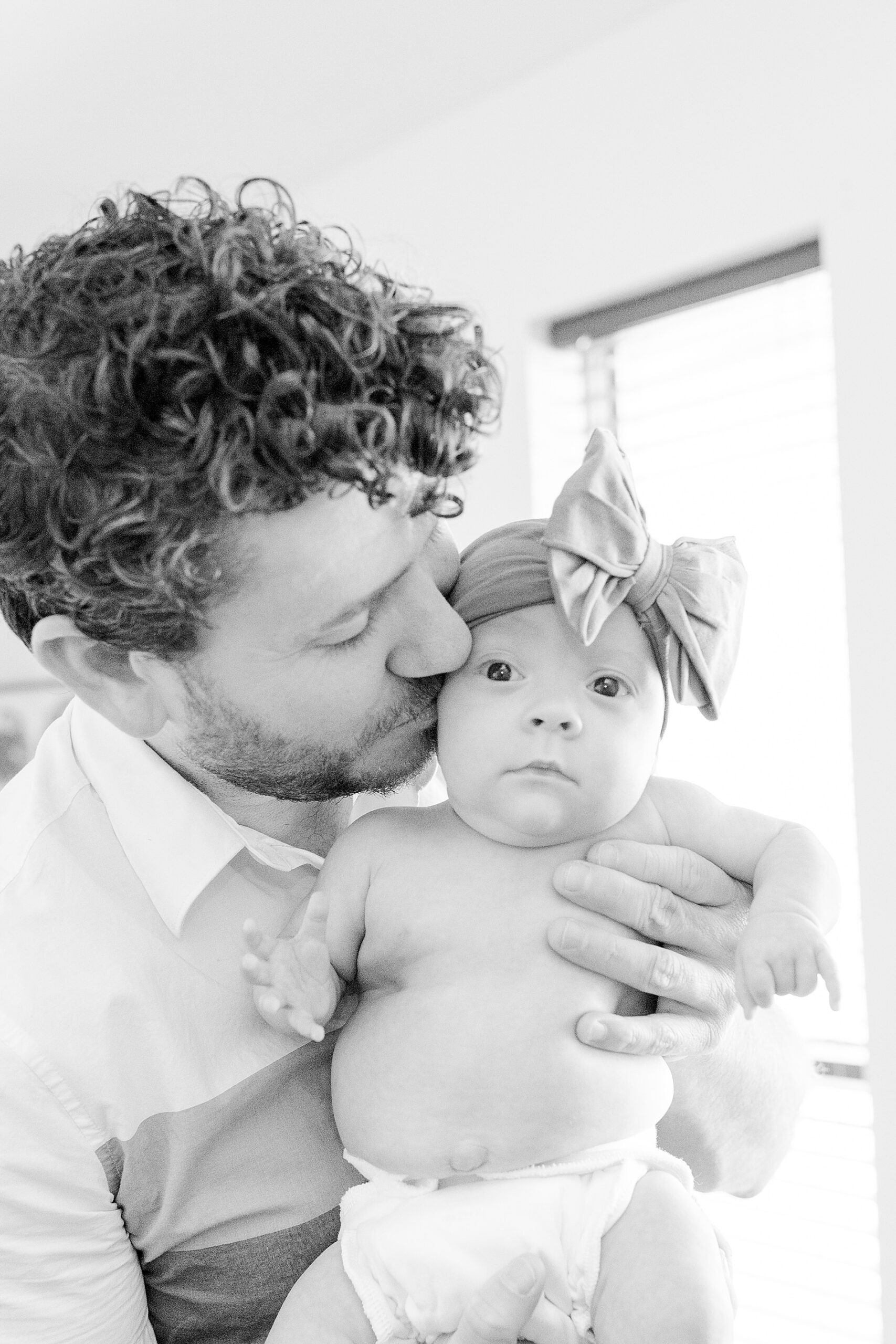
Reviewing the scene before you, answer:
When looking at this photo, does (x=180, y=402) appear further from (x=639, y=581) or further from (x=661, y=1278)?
(x=661, y=1278)

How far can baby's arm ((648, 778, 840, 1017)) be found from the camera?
0.94 metres

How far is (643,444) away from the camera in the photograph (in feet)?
10.3

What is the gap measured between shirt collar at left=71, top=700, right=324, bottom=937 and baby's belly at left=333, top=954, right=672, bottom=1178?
0.67ft

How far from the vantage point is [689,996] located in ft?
3.43

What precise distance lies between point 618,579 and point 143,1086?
0.58 meters

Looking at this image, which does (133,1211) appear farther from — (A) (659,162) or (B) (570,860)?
(A) (659,162)

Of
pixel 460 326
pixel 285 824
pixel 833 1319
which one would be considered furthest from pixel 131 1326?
pixel 833 1319

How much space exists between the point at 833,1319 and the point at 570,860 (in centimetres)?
220

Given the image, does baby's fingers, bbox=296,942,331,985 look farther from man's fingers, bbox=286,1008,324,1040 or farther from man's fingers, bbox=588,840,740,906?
man's fingers, bbox=588,840,740,906

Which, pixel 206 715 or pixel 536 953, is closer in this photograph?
pixel 536 953

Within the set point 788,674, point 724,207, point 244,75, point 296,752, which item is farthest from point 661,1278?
point 244,75

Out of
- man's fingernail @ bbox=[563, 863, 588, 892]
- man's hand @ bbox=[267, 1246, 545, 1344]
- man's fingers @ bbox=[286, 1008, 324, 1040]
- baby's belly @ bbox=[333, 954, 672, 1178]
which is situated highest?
man's fingernail @ bbox=[563, 863, 588, 892]

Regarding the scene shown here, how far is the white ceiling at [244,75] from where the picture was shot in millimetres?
2709

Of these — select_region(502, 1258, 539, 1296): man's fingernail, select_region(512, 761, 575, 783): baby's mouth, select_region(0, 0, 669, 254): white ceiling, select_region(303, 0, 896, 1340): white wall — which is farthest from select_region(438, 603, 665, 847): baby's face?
select_region(0, 0, 669, 254): white ceiling
